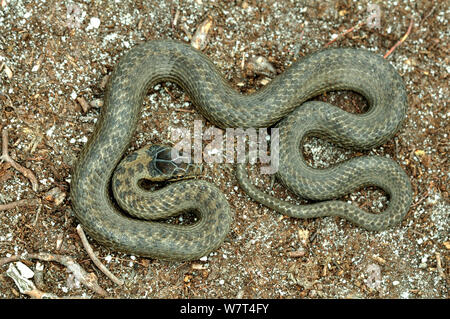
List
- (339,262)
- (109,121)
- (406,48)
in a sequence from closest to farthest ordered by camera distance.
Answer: (109,121), (339,262), (406,48)

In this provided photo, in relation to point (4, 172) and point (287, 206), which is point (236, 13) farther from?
point (4, 172)

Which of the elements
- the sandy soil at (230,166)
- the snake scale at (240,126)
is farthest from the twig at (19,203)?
the snake scale at (240,126)

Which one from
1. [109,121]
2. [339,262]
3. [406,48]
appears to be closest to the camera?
[109,121]

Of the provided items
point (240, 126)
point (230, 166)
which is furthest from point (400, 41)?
point (230, 166)

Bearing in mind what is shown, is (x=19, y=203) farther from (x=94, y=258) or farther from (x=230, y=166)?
(x=230, y=166)

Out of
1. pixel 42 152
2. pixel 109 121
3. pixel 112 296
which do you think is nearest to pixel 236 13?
pixel 109 121

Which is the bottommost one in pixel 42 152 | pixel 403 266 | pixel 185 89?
pixel 403 266
